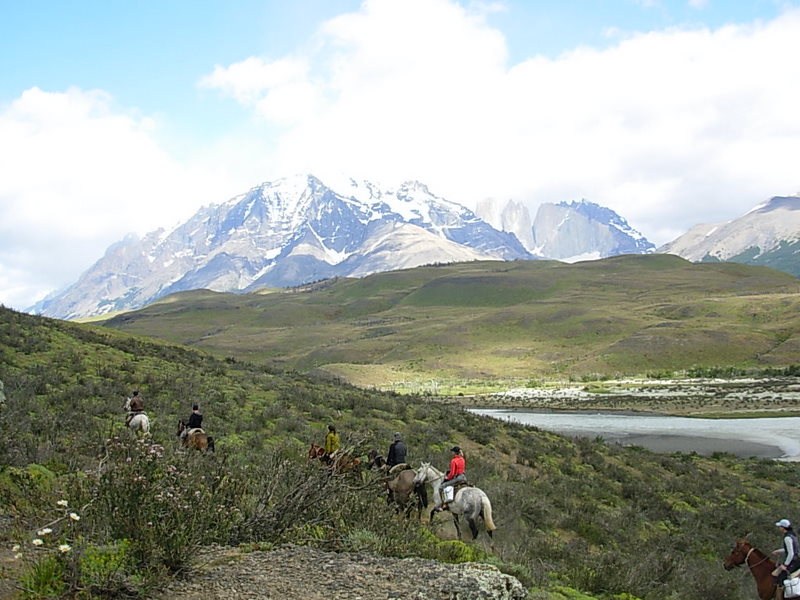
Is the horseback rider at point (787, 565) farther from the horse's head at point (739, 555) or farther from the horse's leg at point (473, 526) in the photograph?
the horse's leg at point (473, 526)

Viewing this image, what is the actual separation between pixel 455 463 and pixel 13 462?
8911mm

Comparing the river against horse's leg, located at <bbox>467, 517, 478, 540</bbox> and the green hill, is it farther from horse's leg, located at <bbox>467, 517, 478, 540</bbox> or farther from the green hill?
horse's leg, located at <bbox>467, 517, 478, 540</bbox>

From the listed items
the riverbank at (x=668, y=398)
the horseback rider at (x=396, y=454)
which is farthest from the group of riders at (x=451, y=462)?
the riverbank at (x=668, y=398)

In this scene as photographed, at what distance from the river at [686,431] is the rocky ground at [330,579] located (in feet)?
126

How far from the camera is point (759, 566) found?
12.3m

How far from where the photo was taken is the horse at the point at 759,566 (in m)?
12.0

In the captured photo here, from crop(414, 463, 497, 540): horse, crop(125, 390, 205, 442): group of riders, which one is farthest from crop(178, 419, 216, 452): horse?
crop(414, 463, 497, 540): horse

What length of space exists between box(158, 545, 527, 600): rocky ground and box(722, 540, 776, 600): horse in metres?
6.81

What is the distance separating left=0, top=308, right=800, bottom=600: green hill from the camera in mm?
7434

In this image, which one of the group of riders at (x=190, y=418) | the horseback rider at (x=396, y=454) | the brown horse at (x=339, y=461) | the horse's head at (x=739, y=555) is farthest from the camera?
the group of riders at (x=190, y=418)

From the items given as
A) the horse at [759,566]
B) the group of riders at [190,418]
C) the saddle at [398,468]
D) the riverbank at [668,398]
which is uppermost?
the group of riders at [190,418]

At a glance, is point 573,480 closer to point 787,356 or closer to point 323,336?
point 787,356

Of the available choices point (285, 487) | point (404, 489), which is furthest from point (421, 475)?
point (285, 487)

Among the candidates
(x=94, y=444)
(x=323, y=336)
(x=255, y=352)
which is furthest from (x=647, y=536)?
(x=323, y=336)
